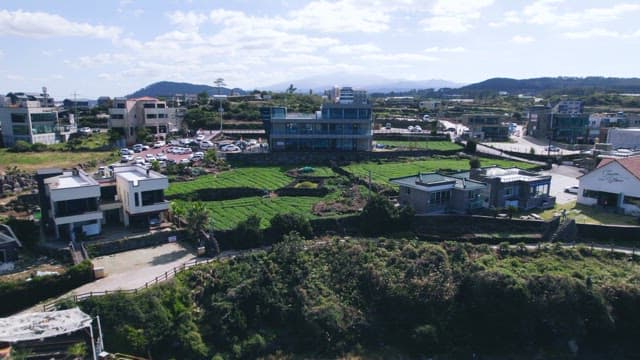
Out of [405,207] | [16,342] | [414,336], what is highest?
[405,207]

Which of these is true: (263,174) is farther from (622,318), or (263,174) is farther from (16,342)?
(622,318)

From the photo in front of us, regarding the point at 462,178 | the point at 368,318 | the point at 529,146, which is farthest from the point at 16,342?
the point at 529,146

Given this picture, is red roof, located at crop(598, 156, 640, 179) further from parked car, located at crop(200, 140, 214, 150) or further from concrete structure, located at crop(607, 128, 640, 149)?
parked car, located at crop(200, 140, 214, 150)

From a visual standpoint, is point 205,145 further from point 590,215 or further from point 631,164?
point 631,164

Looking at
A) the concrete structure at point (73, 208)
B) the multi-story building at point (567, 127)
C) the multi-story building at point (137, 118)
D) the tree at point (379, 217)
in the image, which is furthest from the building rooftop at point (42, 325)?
the multi-story building at point (567, 127)

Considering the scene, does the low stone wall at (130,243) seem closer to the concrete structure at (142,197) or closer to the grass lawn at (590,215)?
the concrete structure at (142,197)

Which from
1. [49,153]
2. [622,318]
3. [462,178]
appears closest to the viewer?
[622,318]

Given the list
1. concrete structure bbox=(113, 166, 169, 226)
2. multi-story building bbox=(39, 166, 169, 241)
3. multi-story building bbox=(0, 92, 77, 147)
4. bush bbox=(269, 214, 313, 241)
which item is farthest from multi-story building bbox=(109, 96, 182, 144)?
bush bbox=(269, 214, 313, 241)
